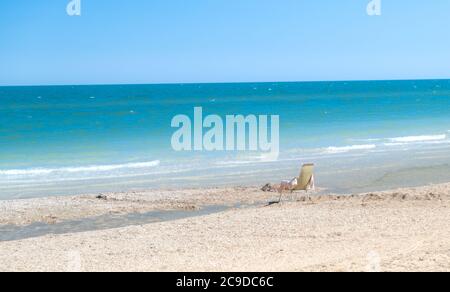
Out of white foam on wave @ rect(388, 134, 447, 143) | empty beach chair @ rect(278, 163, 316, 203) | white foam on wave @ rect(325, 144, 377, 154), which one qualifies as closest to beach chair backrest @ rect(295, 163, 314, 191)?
empty beach chair @ rect(278, 163, 316, 203)

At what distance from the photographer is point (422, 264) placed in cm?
777

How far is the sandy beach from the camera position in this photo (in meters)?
8.47

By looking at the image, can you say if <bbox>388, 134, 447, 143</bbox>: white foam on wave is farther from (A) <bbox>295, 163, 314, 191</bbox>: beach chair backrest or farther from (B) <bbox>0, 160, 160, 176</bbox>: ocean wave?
(A) <bbox>295, 163, 314, 191</bbox>: beach chair backrest

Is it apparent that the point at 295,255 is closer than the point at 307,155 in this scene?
Yes

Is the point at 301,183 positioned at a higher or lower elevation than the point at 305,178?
lower

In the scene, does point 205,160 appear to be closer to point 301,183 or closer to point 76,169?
point 76,169

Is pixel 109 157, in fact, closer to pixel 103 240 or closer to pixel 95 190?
pixel 95 190

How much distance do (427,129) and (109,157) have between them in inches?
817

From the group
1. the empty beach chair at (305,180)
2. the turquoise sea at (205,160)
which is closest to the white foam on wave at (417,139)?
the turquoise sea at (205,160)

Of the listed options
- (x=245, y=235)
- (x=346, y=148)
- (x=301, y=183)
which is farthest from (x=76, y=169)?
(x=245, y=235)

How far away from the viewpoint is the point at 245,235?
10555mm

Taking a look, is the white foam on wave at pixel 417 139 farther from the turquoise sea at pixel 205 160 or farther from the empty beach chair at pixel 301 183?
the empty beach chair at pixel 301 183

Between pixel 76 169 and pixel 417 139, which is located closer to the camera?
pixel 76 169
